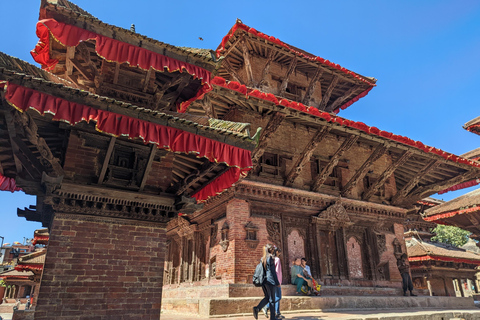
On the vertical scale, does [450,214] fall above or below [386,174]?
below

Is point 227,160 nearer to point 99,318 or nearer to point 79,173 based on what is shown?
point 79,173

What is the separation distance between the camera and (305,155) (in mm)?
13086

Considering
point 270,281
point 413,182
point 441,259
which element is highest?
point 413,182

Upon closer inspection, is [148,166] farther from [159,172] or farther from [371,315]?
[371,315]

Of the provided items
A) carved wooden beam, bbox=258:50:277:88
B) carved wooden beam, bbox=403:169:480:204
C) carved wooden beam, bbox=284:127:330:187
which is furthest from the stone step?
carved wooden beam, bbox=258:50:277:88

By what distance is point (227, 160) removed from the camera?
6.28 m

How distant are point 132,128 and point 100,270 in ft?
9.72

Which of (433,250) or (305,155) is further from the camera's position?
(433,250)

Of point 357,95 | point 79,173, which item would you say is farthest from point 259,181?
point 357,95

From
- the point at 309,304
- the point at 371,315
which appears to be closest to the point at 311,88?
the point at 309,304

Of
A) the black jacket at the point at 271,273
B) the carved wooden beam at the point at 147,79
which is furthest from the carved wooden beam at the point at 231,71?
the black jacket at the point at 271,273

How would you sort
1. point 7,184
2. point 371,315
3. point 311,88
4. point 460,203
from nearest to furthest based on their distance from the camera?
point 7,184
point 371,315
point 460,203
point 311,88

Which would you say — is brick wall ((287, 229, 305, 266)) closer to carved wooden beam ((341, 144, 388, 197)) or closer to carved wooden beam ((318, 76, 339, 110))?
carved wooden beam ((341, 144, 388, 197))

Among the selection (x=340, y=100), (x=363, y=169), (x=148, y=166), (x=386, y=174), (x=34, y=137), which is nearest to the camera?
(x=34, y=137)
